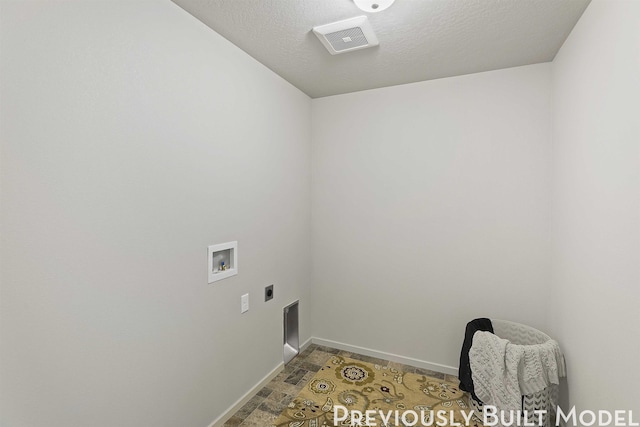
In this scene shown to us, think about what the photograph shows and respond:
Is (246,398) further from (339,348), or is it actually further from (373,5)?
(373,5)

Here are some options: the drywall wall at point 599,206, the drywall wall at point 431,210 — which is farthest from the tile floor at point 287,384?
the drywall wall at point 599,206

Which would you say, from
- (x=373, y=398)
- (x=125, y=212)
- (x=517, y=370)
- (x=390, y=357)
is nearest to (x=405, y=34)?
(x=125, y=212)

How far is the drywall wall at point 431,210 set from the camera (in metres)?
2.35

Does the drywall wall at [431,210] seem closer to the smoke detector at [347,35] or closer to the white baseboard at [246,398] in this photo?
the white baseboard at [246,398]

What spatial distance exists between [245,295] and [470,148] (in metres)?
2.03

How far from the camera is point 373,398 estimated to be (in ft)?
7.39

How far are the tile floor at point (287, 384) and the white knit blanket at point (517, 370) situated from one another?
69 centimetres

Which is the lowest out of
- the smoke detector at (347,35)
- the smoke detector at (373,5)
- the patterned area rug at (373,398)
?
the patterned area rug at (373,398)

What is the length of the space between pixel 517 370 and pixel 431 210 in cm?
125

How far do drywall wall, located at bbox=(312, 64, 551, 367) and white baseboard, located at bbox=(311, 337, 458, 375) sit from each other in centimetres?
4

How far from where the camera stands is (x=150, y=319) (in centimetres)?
155

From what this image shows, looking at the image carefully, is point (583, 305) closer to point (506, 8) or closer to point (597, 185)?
point (597, 185)

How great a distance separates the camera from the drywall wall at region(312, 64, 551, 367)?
235 centimetres

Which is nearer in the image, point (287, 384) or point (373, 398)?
point (373, 398)
